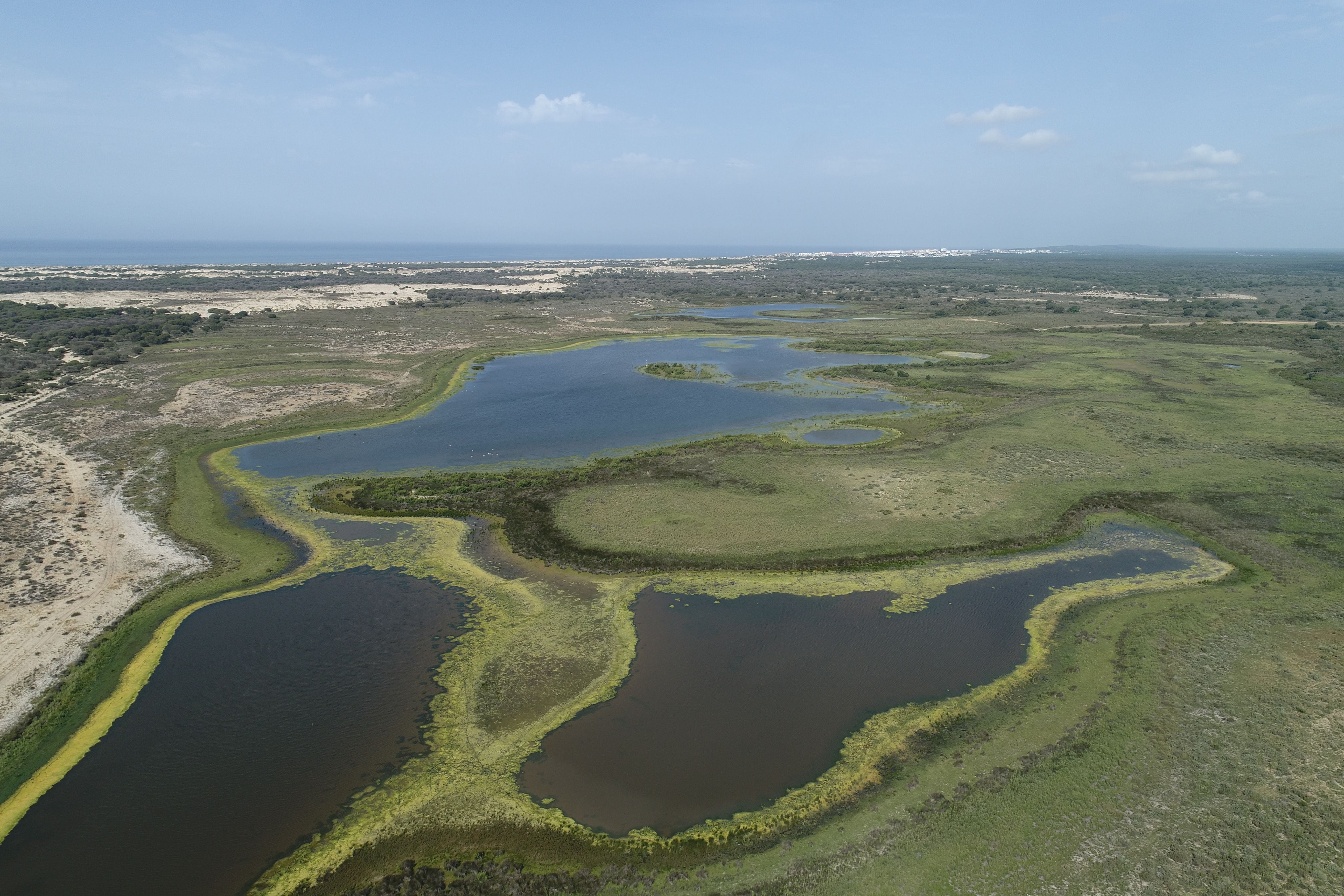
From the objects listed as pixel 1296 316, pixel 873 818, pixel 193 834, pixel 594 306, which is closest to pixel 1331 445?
pixel 873 818

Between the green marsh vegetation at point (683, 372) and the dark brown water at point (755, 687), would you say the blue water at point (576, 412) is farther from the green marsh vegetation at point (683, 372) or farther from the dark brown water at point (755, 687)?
the dark brown water at point (755, 687)

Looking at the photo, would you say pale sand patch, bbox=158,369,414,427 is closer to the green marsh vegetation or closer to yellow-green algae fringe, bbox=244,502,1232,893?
the green marsh vegetation

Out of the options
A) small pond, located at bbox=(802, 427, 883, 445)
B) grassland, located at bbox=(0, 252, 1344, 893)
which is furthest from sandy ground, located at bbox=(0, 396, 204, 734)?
small pond, located at bbox=(802, 427, 883, 445)

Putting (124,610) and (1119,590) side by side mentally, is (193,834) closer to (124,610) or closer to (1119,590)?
(124,610)

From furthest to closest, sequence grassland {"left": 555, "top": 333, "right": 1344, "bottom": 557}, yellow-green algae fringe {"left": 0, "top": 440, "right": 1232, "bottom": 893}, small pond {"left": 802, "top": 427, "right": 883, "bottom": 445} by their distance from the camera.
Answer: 1. small pond {"left": 802, "top": 427, "right": 883, "bottom": 445}
2. grassland {"left": 555, "top": 333, "right": 1344, "bottom": 557}
3. yellow-green algae fringe {"left": 0, "top": 440, "right": 1232, "bottom": 893}

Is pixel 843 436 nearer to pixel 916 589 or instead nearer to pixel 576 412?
pixel 916 589
